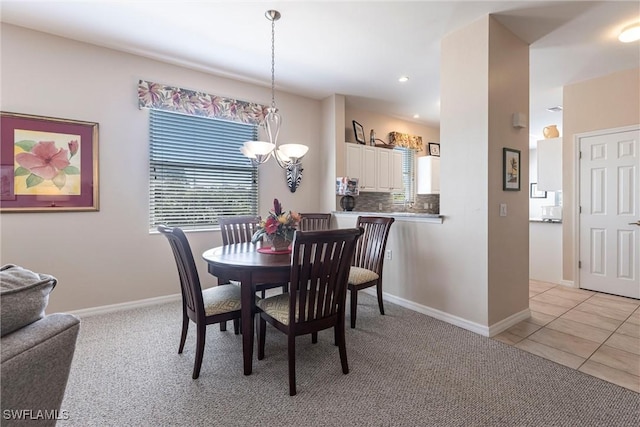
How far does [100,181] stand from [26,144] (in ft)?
2.02

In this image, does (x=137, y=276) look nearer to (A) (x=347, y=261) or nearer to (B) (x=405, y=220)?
(A) (x=347, y=261)

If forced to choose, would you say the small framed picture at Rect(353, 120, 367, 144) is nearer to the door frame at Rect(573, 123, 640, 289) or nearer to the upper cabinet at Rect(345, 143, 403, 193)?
the upper cabinet at Rect(345, 143, 403, 193)

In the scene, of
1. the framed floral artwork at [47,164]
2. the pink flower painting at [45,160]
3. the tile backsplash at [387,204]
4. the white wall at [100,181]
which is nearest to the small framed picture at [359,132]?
the tile backsplash at [387,204]

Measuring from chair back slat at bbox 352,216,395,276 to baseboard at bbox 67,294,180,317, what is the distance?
7.08ft

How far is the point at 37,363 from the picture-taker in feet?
2.96

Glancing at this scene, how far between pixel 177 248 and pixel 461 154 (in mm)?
2461

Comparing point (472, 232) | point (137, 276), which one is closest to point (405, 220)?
point (472, 232)

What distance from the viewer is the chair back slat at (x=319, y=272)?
5.81 feet

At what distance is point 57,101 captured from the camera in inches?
113

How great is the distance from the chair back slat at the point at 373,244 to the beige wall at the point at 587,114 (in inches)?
107

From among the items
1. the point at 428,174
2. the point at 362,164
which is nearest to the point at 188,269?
the point at 362,164

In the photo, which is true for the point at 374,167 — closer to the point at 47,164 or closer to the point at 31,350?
the point at 47,164

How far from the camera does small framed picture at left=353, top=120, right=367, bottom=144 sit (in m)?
4.92

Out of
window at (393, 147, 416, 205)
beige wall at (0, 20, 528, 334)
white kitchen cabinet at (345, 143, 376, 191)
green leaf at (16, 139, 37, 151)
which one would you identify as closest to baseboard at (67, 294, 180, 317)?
beige wall at (0, 20, 528, 334)
